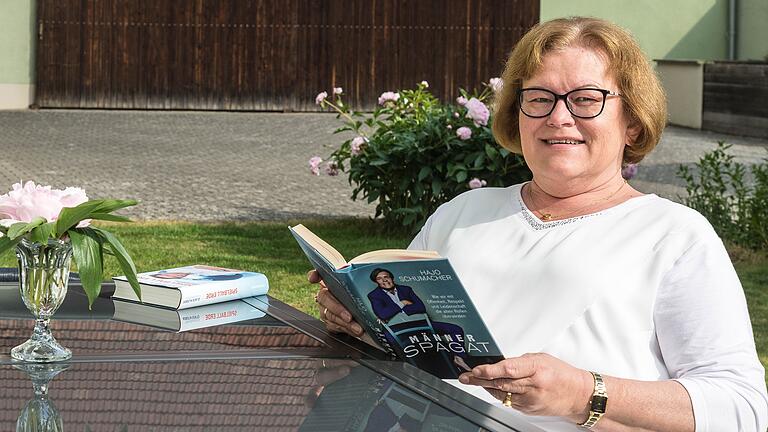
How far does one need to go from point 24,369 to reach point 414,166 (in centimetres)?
546

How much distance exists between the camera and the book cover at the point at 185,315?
8.08 feet

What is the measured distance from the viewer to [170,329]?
7.90ft

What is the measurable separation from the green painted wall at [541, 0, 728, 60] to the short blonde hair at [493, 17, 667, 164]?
51.0 ft

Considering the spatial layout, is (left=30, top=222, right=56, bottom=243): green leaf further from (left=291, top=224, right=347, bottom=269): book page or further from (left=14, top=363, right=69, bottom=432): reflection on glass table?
(left=291, top=224, right=347, bottom=269): book page

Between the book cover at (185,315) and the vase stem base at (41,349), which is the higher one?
the vase stem base at (41,349)

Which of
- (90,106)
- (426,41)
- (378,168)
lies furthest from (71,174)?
(426,41)

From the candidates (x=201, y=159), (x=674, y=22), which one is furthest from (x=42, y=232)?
(x=674, y=22)

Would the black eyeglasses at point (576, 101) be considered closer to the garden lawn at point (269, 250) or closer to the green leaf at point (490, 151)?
the garden lawn at point (269, 250)

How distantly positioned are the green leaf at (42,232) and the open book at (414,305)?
42 cm

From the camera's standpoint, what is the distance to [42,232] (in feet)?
6.68

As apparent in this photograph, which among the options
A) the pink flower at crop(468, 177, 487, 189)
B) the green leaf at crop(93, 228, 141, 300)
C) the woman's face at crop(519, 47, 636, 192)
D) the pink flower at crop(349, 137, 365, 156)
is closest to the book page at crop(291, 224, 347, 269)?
the green leaf at crop(93, 228, 141, 300)

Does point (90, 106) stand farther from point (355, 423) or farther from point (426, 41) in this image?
point (355, 423)

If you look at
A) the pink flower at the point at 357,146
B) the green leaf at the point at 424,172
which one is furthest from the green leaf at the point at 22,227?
the pink flower at the point at 357,146

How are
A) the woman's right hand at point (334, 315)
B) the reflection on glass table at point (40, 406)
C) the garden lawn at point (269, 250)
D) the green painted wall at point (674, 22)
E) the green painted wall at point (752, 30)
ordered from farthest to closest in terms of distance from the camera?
the green painted wall at point (674, 22) < the green painted wall at point (752, 30) < the garden lawn at point (269, 250) < the woman's right hand at point (334, 315) < the reflection on glass table at point (40, 406)
